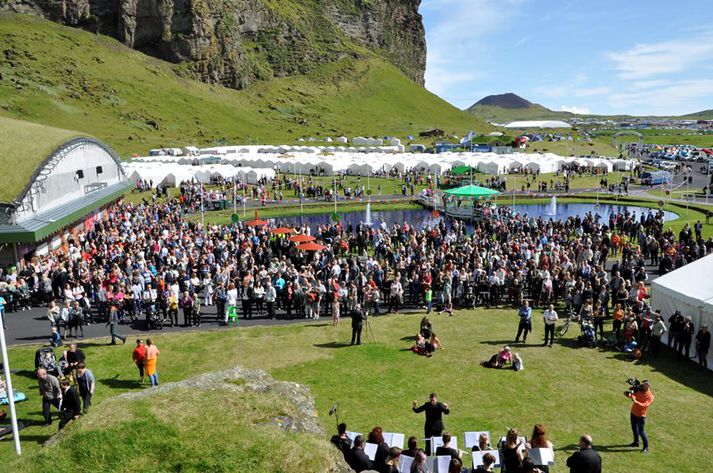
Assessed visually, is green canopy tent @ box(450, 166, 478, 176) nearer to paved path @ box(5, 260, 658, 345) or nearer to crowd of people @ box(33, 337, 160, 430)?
paved path @ box(5, 260, 658, 345)

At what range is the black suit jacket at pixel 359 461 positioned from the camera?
27.0 feet

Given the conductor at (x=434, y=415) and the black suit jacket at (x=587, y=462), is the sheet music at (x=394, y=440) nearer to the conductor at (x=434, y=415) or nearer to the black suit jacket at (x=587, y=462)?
the conductor at (x=434, y=415)

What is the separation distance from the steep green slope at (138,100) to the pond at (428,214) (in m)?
59.5

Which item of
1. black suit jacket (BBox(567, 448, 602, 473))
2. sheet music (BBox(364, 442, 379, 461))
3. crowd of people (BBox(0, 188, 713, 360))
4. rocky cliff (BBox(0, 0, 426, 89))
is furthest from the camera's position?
rocky cliff (BBox(0, 0, 426, 89))

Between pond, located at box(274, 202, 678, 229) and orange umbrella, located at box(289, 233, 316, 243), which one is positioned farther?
pond, located at box(274, 202, 678, 229)

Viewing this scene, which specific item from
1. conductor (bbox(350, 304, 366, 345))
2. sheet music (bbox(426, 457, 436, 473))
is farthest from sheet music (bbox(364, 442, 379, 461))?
conductor (bbox(350, 304, 366, 345))

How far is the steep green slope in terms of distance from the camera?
100 meters

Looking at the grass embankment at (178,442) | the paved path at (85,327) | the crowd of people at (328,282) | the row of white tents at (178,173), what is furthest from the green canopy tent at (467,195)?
the grass embankment at (178,442)

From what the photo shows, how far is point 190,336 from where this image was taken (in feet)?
57.3

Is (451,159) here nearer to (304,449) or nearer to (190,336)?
(190,336)

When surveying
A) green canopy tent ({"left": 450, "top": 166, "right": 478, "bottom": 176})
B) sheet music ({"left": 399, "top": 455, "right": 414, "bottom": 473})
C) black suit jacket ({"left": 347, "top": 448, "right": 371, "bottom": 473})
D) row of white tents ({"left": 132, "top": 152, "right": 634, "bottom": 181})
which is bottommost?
sheet music ({"left": 399, "top": 455, "right": 414, "bottom": 473})

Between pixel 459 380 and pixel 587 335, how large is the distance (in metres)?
5.05

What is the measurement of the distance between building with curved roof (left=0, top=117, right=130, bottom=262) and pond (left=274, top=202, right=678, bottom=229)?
1432 centimetres

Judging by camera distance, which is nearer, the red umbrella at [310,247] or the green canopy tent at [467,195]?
the red umbrella at [310,247]
